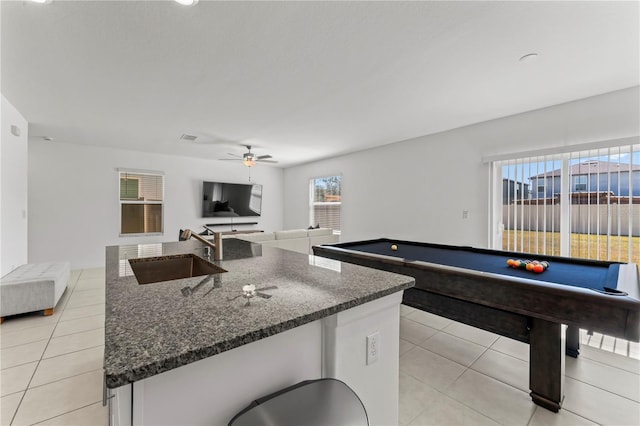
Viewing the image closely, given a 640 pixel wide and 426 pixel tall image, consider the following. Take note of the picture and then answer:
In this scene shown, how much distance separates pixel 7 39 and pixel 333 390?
326 centimetres

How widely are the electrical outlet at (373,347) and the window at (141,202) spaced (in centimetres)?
630

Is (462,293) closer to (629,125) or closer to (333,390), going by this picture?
(333,390)

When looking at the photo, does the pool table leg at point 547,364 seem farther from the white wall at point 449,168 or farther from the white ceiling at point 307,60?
the white wall at point 449,168

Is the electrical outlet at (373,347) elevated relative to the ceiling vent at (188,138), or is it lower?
lower

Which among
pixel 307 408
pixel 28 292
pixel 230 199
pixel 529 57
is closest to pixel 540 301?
pixel 307 408

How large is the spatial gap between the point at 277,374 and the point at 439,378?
1664 mm

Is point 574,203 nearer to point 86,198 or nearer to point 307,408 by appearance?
point 307,408

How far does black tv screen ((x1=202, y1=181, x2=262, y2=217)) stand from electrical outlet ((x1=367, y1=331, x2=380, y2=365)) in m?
6.34

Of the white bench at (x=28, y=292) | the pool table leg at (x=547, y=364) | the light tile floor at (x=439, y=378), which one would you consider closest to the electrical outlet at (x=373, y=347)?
the light tile floor at (x=439, y=378)

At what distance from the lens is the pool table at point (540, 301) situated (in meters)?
1.45

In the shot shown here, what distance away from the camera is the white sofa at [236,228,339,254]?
4445 millimetres

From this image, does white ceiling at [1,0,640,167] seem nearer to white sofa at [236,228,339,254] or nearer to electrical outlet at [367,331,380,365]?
white sofa at [236,228,339,254]

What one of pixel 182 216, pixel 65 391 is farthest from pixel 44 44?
pixel 182 216

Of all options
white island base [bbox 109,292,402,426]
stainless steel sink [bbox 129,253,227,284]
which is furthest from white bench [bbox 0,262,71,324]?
white island base [bbox 109,292,402,426]
